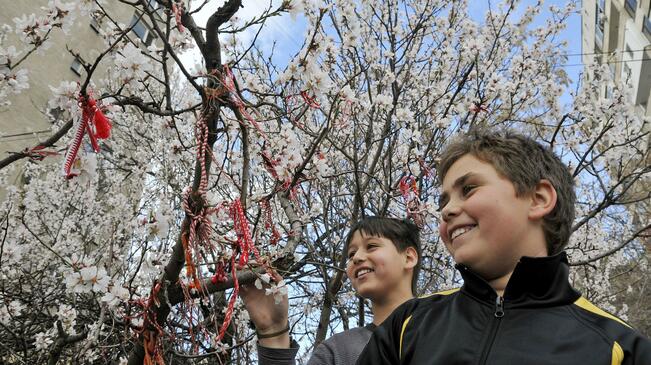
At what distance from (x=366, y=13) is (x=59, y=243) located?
5.80m

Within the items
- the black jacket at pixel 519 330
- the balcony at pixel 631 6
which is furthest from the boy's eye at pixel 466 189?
the balcony at pixel 631 6

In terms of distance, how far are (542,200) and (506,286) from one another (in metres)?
0.28

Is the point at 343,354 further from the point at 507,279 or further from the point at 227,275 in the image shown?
the point at 507,279

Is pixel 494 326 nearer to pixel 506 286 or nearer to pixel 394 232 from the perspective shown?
pixel 506 286

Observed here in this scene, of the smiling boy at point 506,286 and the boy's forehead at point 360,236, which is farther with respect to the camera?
the boy's forehead at point 360,236

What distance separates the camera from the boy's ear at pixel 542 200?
1289mm

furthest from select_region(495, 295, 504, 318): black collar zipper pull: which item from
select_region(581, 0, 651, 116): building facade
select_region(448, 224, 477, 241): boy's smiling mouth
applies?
select_region(581, 0, 651, 116): building facade

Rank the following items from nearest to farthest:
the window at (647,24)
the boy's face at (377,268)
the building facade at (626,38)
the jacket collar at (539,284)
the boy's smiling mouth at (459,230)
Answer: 1. the jacket collar at (539,284)
2. the boy's smiling mouth at (459,230)
3. the boy's face at (377,268)
4. the window at (647,24)
5. the building facade at (626,38)

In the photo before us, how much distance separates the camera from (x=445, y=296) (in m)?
1.39

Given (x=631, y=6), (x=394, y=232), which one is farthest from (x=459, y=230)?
(x=631, y=6)

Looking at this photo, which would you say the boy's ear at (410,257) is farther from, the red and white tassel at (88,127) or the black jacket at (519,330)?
the red and white tassel at (88,127)

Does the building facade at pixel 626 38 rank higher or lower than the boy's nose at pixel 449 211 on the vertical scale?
higher

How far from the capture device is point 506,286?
1.20 metres

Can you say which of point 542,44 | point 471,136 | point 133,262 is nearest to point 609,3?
point 542,44
